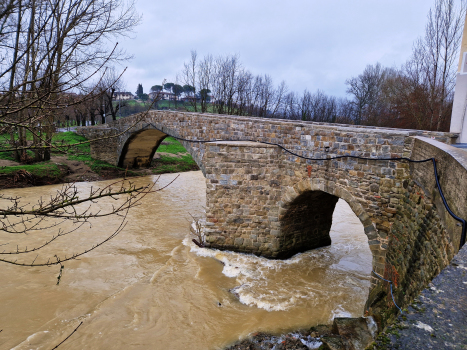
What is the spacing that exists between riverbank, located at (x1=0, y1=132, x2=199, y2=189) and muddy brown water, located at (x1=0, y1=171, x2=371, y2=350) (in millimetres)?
4630

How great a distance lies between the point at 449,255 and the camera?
10.6 ft

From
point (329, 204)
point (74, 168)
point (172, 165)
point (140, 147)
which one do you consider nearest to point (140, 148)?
point (140, 147)

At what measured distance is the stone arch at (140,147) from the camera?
62.0 feet

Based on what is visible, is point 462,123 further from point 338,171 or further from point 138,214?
point 138,214

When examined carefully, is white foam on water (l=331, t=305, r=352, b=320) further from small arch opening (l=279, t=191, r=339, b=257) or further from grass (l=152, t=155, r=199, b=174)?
grass (l=152, t=155, r=199, b=174)

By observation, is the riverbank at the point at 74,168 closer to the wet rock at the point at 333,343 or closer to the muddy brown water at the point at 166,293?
the muddy brown water at the point at 166,293

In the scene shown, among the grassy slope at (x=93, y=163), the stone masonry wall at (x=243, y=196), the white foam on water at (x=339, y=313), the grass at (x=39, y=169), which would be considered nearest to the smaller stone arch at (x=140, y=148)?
the grassy slope at (x=93, y=163)

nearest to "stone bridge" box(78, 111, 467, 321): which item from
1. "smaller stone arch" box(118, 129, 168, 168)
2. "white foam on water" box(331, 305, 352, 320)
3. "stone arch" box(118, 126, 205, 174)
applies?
"white foam on water" box(331, 305, 352, 320)

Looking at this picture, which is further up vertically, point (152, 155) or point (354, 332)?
point (152, 155)

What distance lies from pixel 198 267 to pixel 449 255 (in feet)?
20.6

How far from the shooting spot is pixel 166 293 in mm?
7219

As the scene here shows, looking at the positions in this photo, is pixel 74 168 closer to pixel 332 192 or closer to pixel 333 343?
pixel 332 192

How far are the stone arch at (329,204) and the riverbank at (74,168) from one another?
8.01 metres

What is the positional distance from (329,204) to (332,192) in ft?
8.38
